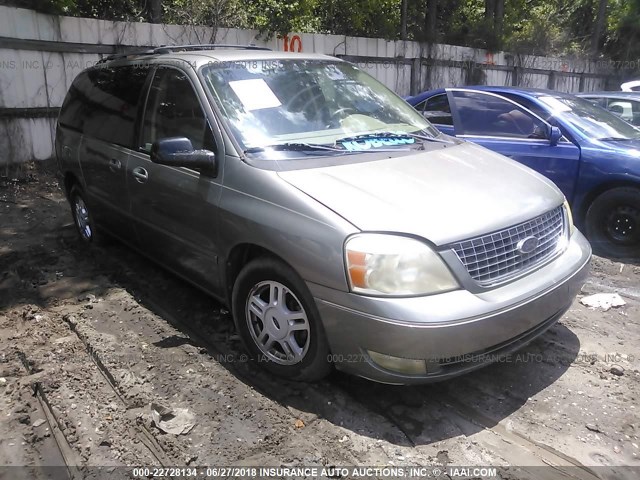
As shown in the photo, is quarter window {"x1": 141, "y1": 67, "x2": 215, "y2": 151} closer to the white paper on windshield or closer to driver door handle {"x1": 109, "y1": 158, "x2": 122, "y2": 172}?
driver door handle {"x1": 109, "y1": 158, "x2": 122, "y2": 172}

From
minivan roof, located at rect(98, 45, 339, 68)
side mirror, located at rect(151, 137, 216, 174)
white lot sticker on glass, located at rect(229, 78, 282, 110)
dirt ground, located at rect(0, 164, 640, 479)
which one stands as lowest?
dirt ground, located at rect(0, 164, 640, 479)

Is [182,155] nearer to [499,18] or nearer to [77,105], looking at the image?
[77,105]

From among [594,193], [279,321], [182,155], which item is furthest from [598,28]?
[279,321]

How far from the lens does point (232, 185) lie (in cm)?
323

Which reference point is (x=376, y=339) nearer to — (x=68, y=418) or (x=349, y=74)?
(x=68, y=418)

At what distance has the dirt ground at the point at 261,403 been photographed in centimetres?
265

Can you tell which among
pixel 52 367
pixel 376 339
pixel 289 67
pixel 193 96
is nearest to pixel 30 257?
pixel 52 367

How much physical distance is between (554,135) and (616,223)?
1076 millimetres

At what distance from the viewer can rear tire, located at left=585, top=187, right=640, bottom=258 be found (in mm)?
5278

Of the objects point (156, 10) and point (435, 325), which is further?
point (156, 10)

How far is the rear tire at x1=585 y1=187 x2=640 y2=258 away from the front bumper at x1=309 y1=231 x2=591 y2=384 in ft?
9.53

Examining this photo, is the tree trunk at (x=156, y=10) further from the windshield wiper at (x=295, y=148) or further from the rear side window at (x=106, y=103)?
the windshield wiper at (x=295, y=148)

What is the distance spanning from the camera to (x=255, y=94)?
3555 mm

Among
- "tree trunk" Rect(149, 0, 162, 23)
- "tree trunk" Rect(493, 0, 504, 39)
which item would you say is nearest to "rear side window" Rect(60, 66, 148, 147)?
"tree trunk" Rect(149, 0, 162, 23)
